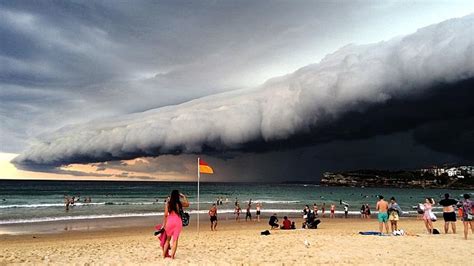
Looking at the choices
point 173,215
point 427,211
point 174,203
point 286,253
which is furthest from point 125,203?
point 174,203

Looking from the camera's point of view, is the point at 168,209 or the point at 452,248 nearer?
the point at 168,209

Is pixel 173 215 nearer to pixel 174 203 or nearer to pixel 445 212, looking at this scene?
pixel 174 203

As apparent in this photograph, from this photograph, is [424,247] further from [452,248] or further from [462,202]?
[462,202]

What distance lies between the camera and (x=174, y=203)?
10.0 meters

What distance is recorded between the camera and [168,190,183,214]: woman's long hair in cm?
998

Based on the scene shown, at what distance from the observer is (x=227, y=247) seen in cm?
1378

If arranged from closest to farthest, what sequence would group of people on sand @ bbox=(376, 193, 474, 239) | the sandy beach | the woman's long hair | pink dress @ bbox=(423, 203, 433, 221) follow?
the woman's long hair → the sandy beach → group of people on sand @ bbox=(376, 193, 474, 239) → pink dress @ bbox=(423, 203, 433, 221)

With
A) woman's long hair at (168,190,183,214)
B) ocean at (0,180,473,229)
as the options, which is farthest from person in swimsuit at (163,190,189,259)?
ocean at (0,180,473,229)

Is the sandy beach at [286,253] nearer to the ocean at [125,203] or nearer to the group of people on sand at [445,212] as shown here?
the group of people on sand at [445,212]

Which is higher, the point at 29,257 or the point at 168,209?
the point at 168,209

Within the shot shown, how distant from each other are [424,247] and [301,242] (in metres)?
4.38

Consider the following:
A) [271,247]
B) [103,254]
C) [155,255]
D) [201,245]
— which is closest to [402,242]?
[271,247]

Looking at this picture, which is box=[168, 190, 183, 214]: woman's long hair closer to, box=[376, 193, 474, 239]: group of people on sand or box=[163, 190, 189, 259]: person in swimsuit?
box=[163, 190, 189, 259]: person in swimsuit

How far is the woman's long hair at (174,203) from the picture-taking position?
9.98 m
